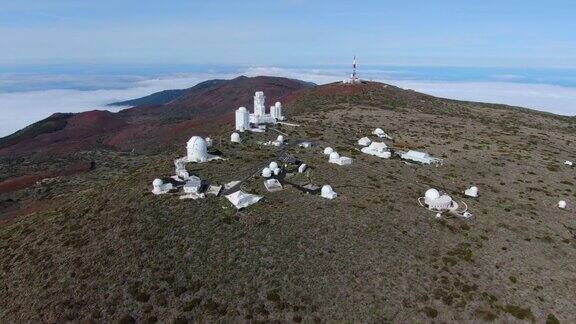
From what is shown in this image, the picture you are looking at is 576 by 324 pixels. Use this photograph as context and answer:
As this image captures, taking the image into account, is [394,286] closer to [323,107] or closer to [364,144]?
[364,144]

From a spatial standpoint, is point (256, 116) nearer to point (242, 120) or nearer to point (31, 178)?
point (242, 120)

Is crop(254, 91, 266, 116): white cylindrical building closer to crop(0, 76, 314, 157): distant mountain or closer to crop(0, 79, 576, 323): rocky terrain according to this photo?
crop(0, 79, 576, 323): rocky terrain

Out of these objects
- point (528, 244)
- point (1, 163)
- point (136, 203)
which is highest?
point (136, 203)

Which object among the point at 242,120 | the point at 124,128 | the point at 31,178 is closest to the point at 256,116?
the point at 242,120

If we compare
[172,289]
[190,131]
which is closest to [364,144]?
[172,289]

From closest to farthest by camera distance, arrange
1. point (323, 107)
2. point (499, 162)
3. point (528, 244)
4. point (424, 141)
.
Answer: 1. point (528, 244)
2. point (499, 162)
3. point (424, 141)
4. point (323, 107)

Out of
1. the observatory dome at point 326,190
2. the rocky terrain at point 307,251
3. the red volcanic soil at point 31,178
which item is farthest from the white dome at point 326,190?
the red volcanic soil at point 31,178
